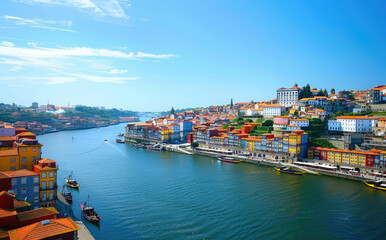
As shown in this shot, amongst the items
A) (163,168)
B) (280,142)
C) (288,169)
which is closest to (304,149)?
(280,142)

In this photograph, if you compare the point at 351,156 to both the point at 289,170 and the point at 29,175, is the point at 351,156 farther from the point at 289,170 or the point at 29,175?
the point at 29,175

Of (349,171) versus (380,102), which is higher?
(380,102)

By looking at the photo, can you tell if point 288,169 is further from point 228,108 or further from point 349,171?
point 228,108

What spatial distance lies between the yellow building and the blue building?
0.68 feet

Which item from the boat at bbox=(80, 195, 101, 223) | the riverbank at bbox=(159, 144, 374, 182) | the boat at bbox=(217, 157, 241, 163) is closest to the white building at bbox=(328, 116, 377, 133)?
the riverbank at bbox=(159, 144, 374, 182)

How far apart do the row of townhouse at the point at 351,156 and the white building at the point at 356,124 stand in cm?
732

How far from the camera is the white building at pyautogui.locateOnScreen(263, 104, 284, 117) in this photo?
45.3 metres

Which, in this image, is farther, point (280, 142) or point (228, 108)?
point (228, 108)

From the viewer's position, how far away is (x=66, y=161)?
102 ft

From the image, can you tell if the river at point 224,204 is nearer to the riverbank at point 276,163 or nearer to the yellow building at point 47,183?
the riverbank at point 276,163

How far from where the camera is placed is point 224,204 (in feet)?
58.0

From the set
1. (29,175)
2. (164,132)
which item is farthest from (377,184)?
(164,132)

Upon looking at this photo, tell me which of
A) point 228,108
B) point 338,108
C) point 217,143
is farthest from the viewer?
point 228,108

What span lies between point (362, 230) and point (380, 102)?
34879mm
